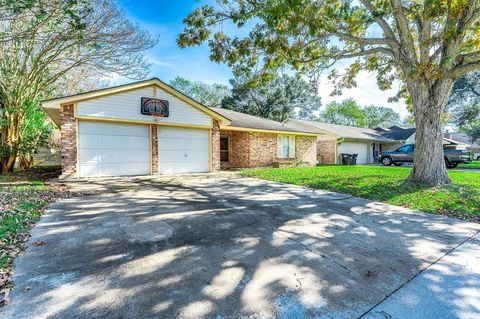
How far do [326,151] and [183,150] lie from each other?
1440 centimetres

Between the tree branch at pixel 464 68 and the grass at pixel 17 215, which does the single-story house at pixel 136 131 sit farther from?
the tree branch at pixel 464 68

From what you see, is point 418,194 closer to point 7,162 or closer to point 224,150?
point 224,150

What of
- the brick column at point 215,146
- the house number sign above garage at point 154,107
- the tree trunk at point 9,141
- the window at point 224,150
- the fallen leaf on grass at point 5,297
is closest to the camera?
the fallen leaf on grass at point 5,297

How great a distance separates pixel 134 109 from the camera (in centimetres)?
980

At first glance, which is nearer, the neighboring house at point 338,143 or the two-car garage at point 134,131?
the two-car garage at point 134,131

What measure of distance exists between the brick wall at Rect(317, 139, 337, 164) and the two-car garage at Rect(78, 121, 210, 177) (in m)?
12.9

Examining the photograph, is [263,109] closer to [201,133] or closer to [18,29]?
[201,133]

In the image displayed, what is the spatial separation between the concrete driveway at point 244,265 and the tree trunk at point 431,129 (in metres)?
3.62

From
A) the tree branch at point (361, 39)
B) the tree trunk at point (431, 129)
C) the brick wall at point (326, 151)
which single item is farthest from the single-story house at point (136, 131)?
the brick wall at point (326, 151)

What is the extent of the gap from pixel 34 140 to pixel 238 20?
39.1 ft

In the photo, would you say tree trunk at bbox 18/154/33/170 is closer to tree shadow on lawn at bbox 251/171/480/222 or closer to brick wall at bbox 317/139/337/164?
tree shadow on lawn at bbox 251/171/480/222

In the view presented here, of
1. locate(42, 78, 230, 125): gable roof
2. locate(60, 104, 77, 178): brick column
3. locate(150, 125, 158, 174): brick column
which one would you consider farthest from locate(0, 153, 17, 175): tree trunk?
locate(150, 125, 158, 174): brick column

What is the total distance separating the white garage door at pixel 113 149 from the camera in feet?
29.6

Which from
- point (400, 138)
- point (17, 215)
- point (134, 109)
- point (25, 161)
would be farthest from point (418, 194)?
point (400, 138)
